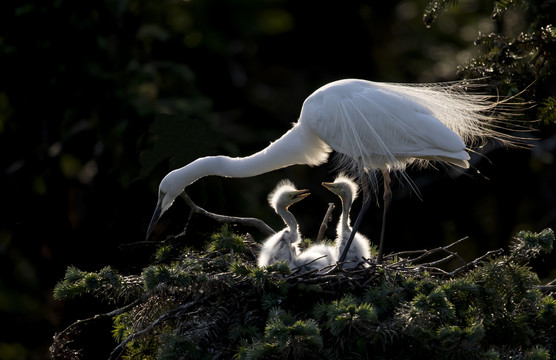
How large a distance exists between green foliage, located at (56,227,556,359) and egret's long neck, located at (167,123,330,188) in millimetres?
734

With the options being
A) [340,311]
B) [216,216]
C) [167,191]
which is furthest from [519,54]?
[167,191]

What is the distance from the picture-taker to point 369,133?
3422 millimetres

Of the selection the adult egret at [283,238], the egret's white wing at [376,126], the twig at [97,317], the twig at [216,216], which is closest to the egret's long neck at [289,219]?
the adult egret at [283,238]

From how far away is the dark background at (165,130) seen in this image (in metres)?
4.23

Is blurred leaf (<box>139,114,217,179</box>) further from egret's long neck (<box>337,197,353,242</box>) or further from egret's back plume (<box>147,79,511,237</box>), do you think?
egret's long neck (<box>337,197,353,242</box>)

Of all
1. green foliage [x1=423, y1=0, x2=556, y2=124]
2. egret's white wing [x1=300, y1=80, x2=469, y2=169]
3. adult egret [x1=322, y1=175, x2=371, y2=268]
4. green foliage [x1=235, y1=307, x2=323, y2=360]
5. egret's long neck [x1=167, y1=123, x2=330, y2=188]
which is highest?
green foliage [x1=423, y1=0, x2=556, y2=124]

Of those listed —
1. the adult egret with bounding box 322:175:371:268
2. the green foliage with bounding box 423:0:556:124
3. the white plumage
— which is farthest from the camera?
the adult egret with bounding box 322:175:371:268

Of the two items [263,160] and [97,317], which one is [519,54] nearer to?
[263,160]

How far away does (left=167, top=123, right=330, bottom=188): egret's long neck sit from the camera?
357cm

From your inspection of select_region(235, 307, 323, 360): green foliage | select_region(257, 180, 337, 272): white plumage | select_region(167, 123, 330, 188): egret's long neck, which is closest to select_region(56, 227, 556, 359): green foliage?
select_region(235, 307, 323, 360): green foliage

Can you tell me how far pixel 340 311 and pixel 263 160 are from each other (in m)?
1.42

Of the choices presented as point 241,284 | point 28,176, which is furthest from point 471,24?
point 28,176

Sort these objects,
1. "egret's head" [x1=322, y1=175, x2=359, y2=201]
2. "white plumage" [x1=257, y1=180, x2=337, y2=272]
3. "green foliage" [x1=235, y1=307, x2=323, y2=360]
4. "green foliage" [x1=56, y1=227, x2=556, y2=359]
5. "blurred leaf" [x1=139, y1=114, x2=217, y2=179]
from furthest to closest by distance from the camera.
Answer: "blurred leaf" [x1=139, y1=114, x2=217, y2=179] → "egret's head" [x1=322, y1=175, x2=359, y2=201] → "white plumage" [x1=257, y1=180, x2=337, y2=272] → "green foliage" [x1=56, y1=227, x2=556, y2=359] → "green foliage" [x1=235, y1=307, x2=323, y2=360]

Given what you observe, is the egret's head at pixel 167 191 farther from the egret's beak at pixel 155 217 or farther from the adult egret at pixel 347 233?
the adult egret at pixel 347 233
